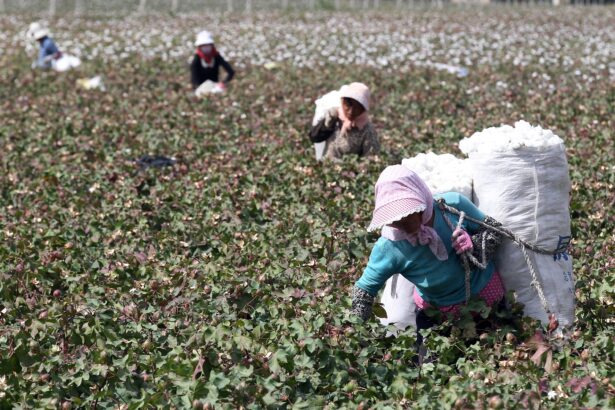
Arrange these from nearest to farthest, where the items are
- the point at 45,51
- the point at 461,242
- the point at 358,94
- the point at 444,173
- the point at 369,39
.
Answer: the point at 461,242
the point at 444,173
the point at 358,94
the point at 45,51
the point at 369,39

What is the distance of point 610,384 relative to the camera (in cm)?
369

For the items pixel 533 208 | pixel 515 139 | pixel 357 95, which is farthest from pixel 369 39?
pixel 533 208

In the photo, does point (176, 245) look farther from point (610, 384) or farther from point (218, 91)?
point (218, 91)

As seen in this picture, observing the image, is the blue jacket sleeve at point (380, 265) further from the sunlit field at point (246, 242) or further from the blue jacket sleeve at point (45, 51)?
the blue jacket sleeve at point (45, 51)

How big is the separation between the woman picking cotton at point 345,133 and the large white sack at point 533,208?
10.1 ft

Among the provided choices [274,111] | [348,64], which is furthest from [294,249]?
[348,64]

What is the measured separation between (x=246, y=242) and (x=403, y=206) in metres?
2.25

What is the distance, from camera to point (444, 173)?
516cm

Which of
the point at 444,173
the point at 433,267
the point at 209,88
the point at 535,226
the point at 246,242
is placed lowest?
the point at 209,88

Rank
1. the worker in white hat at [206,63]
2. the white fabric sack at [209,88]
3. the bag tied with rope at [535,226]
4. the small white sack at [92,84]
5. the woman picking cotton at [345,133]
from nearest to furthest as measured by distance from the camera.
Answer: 1. the bag tied with rope at [535,226]
2. the woman picking cotton at [345,133]
3. the worker in white hat at [206,63]
4. the white fabric sack at [209,88]
5. the small white sack at [92,84]

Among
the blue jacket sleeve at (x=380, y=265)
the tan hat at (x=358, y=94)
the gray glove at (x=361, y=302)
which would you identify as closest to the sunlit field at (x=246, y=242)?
the gray glove at (x=361, y=302)

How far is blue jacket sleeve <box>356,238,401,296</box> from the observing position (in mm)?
4457

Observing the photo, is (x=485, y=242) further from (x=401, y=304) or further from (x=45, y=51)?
(x=45, y=51)

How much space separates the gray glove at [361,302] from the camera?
4.57m
